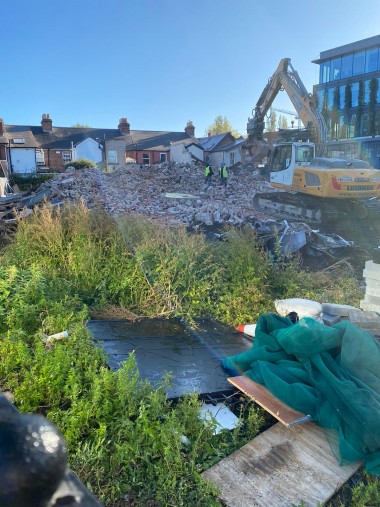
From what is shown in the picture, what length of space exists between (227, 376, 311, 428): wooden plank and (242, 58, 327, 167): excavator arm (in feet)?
51.6

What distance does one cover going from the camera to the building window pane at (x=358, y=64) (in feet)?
134

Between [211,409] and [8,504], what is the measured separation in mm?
3331

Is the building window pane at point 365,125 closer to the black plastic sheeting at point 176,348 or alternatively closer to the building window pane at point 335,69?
the building window pane at point 335,69

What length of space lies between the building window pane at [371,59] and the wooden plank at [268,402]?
43.2 meters

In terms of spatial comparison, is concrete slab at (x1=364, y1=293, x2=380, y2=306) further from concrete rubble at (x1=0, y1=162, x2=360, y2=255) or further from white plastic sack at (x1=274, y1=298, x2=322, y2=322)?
concrete rubble at (x1=0, y1=162, x2=360, y2=255)

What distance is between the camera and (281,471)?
115 inches

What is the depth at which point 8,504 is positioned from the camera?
0.46 meters

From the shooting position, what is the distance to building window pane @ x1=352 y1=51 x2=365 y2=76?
40.8 meters

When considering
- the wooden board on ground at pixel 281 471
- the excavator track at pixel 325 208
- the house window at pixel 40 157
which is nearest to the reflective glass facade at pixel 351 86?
the excavator track at pixel 325 208

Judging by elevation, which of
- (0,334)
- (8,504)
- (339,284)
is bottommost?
(339,284)

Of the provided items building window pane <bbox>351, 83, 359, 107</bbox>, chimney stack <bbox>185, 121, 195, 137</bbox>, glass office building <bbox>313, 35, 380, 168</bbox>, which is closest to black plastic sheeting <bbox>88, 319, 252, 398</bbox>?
glass office building <bbox>313, 35, 380, 168</bbox>

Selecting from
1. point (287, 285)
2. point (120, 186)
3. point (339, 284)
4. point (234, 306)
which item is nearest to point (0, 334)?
point (234, 306)

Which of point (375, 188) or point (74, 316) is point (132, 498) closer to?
point (74, 316)

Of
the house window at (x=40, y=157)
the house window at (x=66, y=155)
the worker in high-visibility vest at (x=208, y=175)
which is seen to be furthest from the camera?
the house window at (x=66, y=155)
